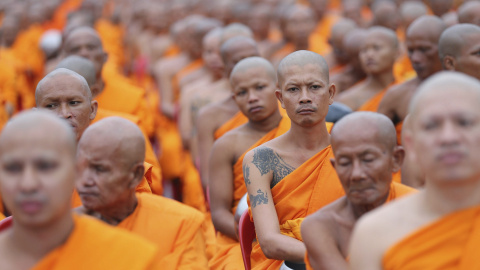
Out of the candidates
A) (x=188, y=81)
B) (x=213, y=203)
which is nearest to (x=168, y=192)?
(x=188, y=81)

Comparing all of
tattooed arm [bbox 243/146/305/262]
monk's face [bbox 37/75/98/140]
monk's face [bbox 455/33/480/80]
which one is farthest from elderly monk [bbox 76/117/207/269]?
monk's face [bbox 455/33/480/80]

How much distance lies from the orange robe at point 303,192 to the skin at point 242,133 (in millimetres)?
1087

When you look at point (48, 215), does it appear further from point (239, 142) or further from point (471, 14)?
point (471, 14)

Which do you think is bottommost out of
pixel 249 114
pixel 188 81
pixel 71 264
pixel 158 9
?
pixel 71 264

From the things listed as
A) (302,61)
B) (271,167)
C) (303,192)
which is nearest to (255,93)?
(302,61)

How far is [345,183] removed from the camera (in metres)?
4.05

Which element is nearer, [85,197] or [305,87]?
[85,197]

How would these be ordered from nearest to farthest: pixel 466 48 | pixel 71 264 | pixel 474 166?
pixel 474 166 → pixel 71 264 → pixel 466 48

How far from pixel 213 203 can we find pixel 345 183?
2443 mm

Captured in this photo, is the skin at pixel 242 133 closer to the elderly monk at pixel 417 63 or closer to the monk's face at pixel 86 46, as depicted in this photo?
the elderly monk at pixel 417 63

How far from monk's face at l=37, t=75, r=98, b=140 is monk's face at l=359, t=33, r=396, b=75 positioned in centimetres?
363

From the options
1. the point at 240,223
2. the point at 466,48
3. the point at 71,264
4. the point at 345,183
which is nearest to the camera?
the point at 71,264

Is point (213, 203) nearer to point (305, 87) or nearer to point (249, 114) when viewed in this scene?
point (249, 114)

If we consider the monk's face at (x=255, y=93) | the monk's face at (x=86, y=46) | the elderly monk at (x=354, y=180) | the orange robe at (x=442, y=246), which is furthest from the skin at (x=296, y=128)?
the monk's face at (x=86, y=46)
